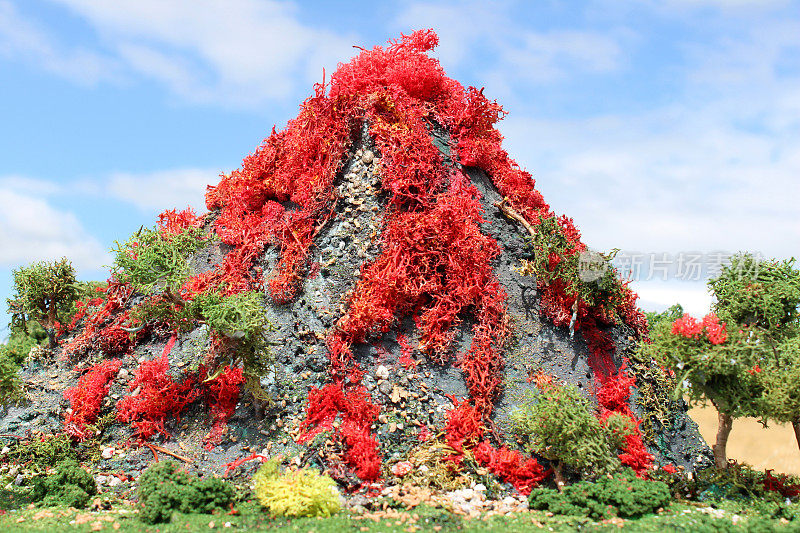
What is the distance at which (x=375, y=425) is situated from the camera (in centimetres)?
952

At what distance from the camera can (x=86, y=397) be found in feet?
36.4

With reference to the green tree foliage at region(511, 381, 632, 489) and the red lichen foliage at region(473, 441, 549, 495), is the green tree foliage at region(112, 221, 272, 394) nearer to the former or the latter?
the red lichen foliage at region(473, 441, 549, 495)

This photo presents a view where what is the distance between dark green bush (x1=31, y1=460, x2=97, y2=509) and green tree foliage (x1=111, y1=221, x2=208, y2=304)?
2897mm

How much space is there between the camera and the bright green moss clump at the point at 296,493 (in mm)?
7910

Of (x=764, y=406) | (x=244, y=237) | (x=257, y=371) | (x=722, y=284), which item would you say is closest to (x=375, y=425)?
(x=257, y=371)

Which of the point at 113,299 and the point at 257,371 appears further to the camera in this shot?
the point at 113,299

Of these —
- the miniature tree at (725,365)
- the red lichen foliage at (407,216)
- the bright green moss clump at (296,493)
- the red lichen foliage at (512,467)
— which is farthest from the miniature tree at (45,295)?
the miniature tree at (725,365)

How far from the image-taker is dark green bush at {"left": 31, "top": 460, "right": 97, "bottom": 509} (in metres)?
9.08

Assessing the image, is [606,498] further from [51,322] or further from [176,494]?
[51,322]

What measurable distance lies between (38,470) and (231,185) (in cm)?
640

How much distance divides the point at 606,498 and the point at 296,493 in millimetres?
4099

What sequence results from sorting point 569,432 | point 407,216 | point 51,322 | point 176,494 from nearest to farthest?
point 176,494 < point 569,432 < point 407,216 < point 51,322

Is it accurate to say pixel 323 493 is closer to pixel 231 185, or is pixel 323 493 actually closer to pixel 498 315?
pixel 498 315

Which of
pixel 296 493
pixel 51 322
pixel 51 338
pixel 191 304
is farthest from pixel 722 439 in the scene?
pixel 51 322
